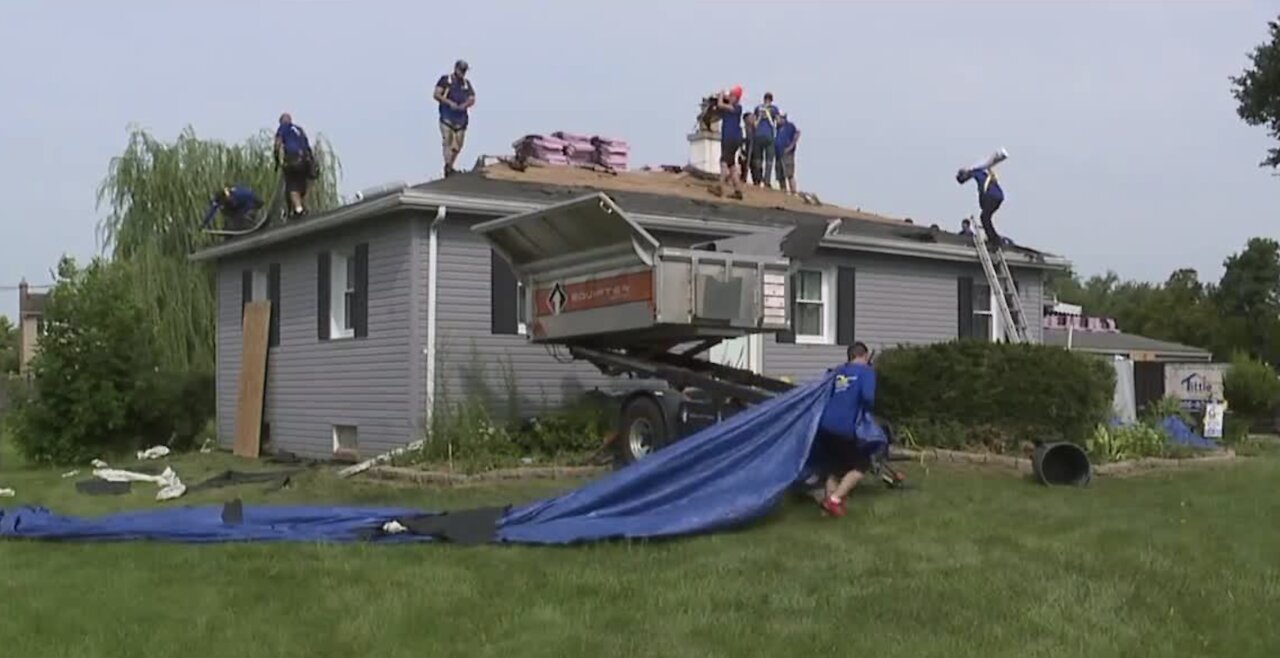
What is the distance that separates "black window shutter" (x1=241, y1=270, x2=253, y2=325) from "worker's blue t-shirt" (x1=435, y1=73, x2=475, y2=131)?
13.5ft

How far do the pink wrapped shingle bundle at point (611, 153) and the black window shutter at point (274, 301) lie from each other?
529cm

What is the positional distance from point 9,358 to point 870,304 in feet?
223

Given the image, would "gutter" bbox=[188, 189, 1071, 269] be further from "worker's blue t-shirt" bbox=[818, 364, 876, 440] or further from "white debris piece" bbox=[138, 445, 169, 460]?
"worker's blue t-shirt" bbox=[818, 364, 876, 440]

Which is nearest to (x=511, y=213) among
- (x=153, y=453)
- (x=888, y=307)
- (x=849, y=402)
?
(x=888, y=307)

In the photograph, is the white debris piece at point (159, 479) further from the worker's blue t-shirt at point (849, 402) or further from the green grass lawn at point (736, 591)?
the worker's blue t-shirt at point (849, 402)

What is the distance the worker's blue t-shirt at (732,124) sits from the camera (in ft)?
67.8

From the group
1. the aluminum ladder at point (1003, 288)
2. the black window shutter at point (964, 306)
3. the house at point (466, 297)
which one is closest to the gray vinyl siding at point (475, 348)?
the house at point (466, 297)

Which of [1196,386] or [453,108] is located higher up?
[453,108]

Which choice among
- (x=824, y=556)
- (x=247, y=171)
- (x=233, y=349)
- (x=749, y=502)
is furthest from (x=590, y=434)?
(x=247, y=171)

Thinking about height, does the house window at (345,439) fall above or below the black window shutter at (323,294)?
below

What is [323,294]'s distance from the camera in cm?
1836

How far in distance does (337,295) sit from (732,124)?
644cm

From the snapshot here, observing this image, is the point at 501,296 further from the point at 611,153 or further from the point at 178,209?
the point at 178,209

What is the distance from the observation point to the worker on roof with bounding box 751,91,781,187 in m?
22.9
